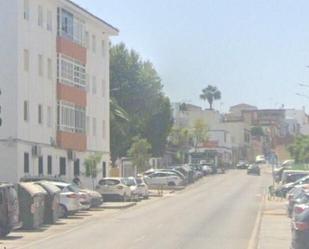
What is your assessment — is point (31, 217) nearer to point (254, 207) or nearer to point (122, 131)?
point (254, 207)

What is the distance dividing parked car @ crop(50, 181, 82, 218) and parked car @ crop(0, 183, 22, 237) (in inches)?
396

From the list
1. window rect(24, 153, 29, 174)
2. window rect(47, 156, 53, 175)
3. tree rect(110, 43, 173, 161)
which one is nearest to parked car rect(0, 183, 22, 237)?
window rect(24, 153, 29, 174)

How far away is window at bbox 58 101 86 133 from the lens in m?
59.6

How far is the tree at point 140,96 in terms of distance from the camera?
3573 inches

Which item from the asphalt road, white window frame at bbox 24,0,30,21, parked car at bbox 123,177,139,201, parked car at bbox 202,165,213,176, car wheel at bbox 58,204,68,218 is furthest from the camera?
parked car at bbox 202,165,213,176

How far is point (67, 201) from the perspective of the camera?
1593 inches

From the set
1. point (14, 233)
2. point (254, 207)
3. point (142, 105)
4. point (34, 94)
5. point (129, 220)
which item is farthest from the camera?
point (142, 105)

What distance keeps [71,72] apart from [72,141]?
15.2ft

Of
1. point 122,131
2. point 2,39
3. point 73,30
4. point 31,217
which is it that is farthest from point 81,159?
point 31,217

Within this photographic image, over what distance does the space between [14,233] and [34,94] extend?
923 inches

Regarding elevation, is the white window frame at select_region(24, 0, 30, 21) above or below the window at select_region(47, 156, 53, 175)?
above

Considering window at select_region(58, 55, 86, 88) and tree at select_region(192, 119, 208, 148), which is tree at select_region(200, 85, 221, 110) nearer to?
tree at select_region(192, 119, 208, 148)

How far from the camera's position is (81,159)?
64.6 metres

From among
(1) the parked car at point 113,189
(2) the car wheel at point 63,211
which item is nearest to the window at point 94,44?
(1) the parked car at point 113,189
